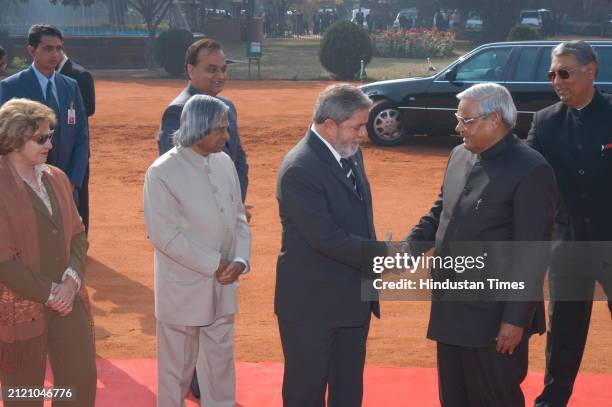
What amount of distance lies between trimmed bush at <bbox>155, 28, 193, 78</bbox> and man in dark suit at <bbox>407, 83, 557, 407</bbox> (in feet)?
91.0

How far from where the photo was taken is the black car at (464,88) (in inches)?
602

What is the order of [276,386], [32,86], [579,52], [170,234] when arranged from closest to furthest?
[170,234], [579,52], [276,386], [32,86]

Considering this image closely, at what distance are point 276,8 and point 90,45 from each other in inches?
1158

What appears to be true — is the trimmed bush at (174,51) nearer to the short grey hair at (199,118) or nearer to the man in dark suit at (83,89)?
the man in dark suit at (83,89)

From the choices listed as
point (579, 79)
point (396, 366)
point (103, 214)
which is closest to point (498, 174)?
point (579, 79)

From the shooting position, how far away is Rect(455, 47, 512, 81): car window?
1577cm

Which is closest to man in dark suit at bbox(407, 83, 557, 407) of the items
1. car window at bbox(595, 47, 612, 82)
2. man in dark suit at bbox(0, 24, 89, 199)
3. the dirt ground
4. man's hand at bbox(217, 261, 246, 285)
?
man's hand at bbox(217, 261, 246, 285)

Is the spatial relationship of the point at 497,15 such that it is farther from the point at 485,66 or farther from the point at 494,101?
the point at 494,101

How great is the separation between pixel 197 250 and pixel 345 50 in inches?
1014

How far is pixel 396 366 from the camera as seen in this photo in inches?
267

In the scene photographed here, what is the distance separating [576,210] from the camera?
5574 millimetres

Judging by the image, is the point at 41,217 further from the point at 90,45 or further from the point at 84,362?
the point at 90,45

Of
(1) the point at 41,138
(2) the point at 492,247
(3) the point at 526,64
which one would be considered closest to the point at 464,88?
(3) the point at 526,64

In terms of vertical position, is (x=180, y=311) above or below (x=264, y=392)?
above
